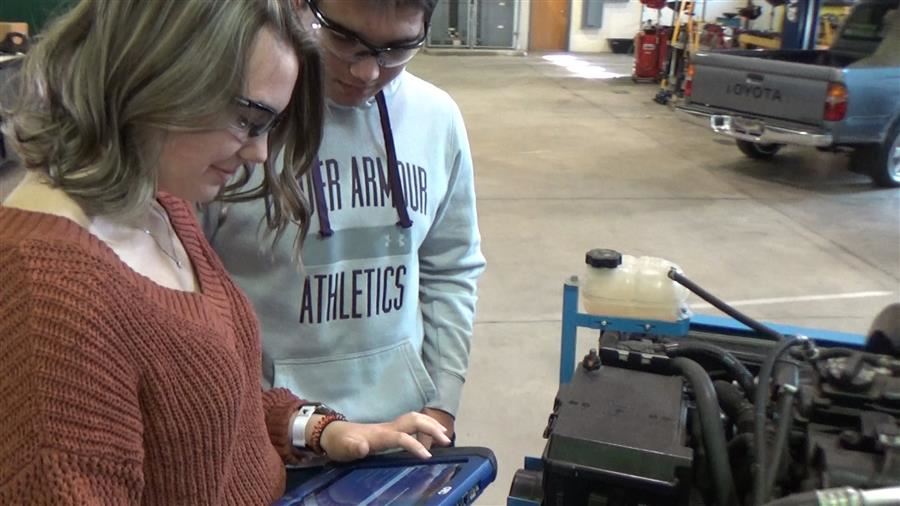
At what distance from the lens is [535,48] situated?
53.5ft

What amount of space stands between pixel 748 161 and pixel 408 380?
6.48 metres

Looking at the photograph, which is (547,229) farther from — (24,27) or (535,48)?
(535,48)

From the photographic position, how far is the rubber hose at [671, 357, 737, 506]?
1.23 metres

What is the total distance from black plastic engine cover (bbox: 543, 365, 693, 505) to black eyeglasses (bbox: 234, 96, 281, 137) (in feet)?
2.01

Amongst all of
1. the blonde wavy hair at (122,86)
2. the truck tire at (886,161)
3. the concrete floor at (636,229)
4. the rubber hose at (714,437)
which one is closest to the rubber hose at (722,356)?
the rubber hose at (714,437)

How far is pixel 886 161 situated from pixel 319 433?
6.16 metres

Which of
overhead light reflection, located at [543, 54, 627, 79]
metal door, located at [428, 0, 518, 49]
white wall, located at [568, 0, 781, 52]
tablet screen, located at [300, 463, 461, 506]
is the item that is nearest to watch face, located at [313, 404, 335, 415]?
tablet screen, located at [300, 463, 461, 506]

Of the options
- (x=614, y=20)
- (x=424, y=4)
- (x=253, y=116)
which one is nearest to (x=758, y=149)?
(x=424, y=4)

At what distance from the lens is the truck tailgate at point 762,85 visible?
19.4ft

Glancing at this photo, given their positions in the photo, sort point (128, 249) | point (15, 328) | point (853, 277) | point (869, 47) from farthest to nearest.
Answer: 1. point (869, 47)
2. point (853, 277)
3. point (128, 249)
4. point (15, 328)

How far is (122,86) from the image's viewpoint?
816 mm

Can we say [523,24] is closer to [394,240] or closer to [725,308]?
[725,308]

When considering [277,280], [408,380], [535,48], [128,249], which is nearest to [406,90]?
[277,280]

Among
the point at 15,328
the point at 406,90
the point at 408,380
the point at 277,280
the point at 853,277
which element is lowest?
the point at 853,277
